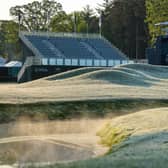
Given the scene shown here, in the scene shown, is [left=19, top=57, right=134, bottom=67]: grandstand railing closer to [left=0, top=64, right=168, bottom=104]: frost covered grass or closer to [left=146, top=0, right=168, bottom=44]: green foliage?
[left=146, top=0, right=168, bottom=44]: green foliage

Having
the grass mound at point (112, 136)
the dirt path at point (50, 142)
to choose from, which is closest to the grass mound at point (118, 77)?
the dirt path at point (50, 142)

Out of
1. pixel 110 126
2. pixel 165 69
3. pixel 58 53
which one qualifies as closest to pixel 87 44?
pixel 58 53

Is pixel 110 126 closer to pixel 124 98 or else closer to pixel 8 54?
pixel 124 98

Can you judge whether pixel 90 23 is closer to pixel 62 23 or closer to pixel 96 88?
pixel 62 23

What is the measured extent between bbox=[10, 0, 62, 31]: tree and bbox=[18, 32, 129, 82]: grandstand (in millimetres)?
28056

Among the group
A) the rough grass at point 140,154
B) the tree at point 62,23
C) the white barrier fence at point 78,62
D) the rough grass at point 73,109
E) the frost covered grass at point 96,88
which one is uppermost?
the tree at point 62,23

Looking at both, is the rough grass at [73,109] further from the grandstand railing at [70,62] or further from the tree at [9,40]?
the tree at [9,40]

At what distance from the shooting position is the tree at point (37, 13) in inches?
3724

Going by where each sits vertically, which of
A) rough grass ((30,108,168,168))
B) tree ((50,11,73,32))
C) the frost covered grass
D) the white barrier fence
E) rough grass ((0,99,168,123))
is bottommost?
the white barrier fence

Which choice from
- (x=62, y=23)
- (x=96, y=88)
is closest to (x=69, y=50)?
(x=62, y=23)

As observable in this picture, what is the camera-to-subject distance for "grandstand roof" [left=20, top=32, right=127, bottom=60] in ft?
194

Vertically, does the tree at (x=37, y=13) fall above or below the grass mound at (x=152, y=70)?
above

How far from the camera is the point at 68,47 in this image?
6150 centimetres

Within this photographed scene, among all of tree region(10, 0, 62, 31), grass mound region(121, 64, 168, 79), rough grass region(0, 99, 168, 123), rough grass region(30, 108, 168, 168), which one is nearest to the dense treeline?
tree region(10, 0, 62, 31)
